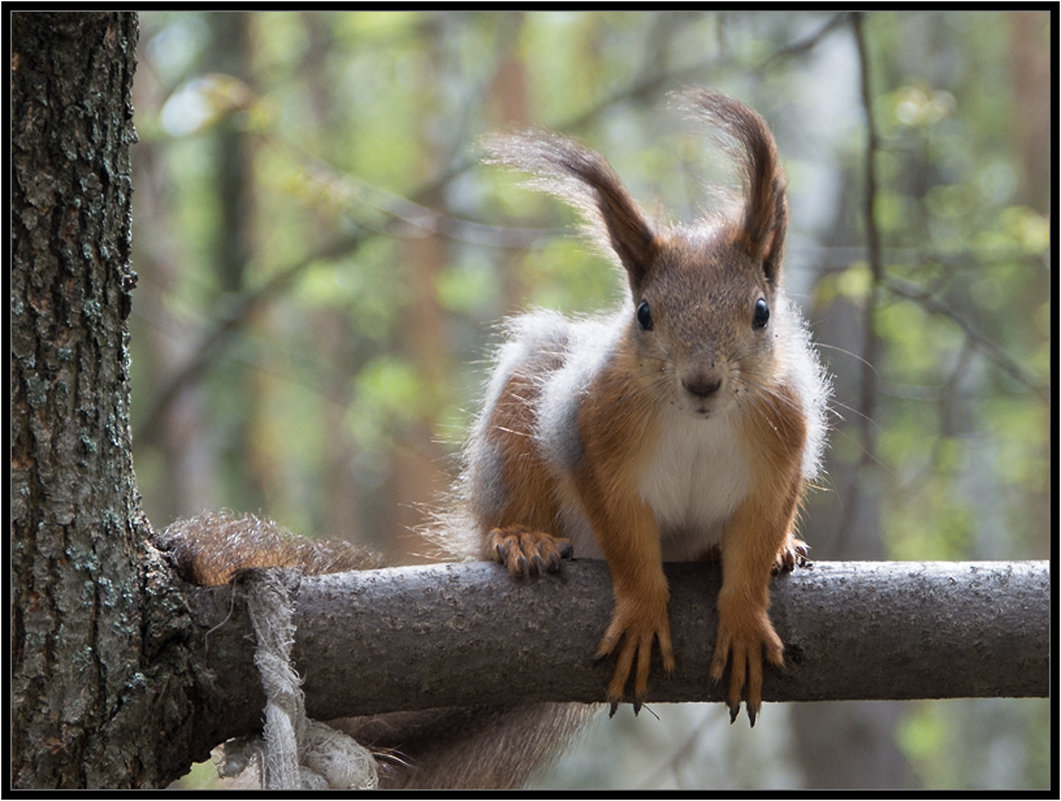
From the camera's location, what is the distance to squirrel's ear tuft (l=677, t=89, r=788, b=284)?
1966mm

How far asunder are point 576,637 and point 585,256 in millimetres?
3480

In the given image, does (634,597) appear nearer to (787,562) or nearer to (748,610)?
(748,610)

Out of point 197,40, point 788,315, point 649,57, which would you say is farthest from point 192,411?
point 788,315

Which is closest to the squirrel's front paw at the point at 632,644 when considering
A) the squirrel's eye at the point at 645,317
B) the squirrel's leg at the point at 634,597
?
the squirrel's leg at the point at 634,597

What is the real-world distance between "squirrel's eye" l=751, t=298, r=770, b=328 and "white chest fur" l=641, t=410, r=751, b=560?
19 centimetres

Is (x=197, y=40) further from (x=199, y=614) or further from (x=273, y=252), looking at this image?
(x=199, y=614)

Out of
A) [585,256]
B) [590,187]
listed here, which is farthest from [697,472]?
[585,256]

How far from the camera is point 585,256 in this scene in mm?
5191

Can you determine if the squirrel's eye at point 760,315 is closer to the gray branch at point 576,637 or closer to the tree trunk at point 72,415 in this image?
the gray branch at point 576,637

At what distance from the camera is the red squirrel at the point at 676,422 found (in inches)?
76.4

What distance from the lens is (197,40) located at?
806 cm

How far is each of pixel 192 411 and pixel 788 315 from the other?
578cm

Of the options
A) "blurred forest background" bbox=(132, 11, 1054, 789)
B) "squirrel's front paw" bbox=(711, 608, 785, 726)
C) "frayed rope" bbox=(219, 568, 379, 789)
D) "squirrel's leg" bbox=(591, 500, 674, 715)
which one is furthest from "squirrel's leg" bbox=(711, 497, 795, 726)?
"blurred forest background" bbox=(132, 11, 1054, 789)

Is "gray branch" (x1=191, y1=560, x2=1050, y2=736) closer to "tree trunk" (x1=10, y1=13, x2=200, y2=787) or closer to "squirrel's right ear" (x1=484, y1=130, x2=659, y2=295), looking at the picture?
"tree trunk" (x1=10, y1=13, x2=200, y2=787)
